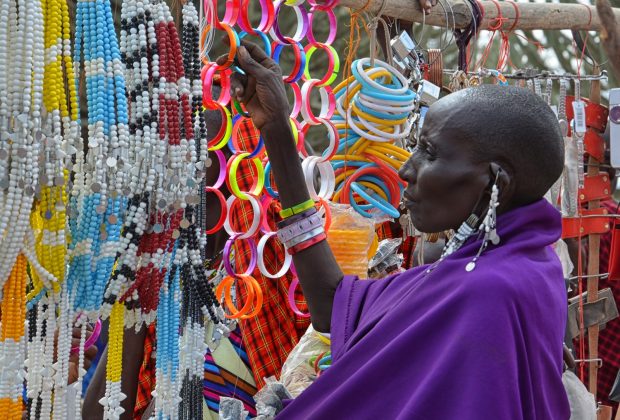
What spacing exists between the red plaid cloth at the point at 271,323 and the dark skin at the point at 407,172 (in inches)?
14.5

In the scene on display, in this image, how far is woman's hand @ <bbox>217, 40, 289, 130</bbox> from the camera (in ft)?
7.45

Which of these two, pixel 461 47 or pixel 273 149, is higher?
pixel 461 47

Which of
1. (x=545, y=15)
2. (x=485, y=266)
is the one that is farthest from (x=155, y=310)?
(x=545, y=15)

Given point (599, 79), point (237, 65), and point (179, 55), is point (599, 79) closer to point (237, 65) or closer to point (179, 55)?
point (237, 65)

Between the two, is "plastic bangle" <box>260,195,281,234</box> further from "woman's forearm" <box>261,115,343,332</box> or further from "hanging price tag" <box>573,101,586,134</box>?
"hanging price tag" <box>573,101,586,134</box>

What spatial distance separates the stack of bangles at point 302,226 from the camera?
2.43m

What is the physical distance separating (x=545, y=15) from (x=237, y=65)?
5.17 feet

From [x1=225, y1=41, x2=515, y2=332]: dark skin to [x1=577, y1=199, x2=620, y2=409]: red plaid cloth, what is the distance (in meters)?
2.09

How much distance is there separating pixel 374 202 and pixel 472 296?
2.90 feet

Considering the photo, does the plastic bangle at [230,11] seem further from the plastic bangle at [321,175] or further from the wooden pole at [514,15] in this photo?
the wooden pole at [514,15]

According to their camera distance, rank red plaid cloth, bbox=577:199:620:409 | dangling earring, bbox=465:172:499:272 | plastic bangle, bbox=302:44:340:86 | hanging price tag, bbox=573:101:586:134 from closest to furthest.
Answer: dangling earring, bbox=465:172:499:272 < plastic bangle, bbox=302:44:340:86 < hanging price tag, bbox=573:101:586:134 < red plaid cloth, bbox=577:199:620:409

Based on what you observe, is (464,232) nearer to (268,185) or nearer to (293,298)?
(268,185)

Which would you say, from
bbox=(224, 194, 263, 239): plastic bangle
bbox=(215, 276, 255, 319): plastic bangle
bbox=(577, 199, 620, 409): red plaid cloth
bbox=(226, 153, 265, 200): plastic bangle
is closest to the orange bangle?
bbox=(215, 276, 255, 319): plastic bangle

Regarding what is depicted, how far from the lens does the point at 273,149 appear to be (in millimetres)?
2395
